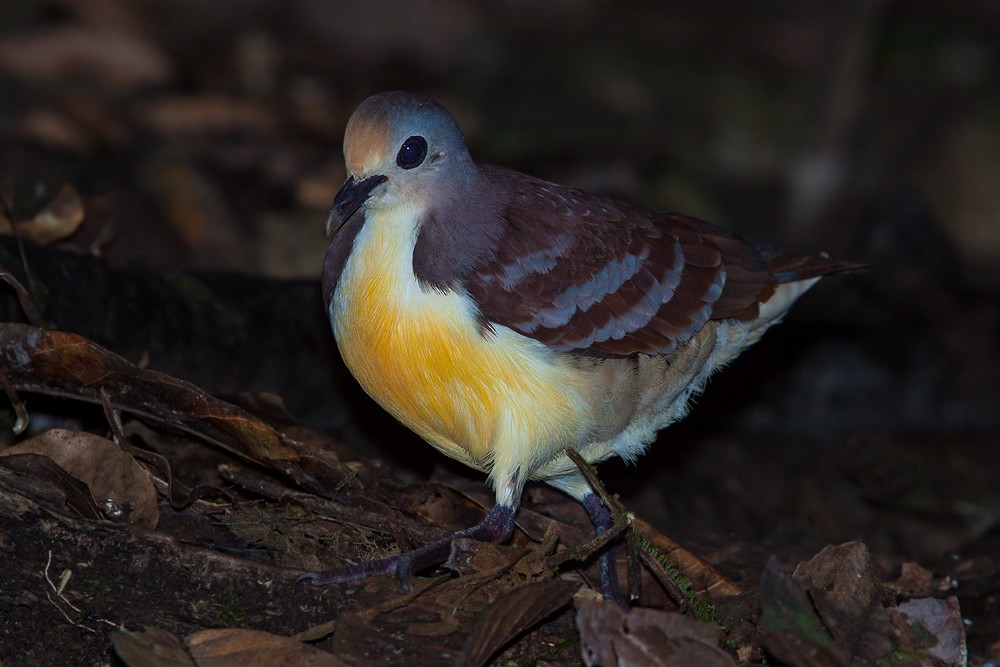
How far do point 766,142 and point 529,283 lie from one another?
297 inches

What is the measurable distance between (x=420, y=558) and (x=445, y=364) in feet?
2.32

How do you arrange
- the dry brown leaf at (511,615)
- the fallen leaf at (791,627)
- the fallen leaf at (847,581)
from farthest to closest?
the fallen leaf at (847,581) → the fallen leaf at (791,627) → the dry brown leaf at (511,615)

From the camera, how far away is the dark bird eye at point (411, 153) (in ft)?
14.5

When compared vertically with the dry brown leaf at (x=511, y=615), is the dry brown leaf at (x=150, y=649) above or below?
below

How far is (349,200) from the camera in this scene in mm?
4324

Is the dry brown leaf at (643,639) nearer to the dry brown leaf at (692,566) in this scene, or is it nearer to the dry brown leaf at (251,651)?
the dry brown leaf at (251,651)

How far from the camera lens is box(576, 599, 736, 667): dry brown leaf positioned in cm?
362

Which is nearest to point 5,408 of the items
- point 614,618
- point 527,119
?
point 614,618

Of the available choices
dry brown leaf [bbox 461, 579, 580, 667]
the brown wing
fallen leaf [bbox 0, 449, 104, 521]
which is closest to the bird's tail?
the brown wing

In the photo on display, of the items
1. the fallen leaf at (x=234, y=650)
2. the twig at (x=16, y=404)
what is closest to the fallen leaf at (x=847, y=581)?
the fallen leaf at (x=234, y=650)

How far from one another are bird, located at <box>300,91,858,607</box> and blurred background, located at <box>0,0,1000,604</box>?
1.22 meters

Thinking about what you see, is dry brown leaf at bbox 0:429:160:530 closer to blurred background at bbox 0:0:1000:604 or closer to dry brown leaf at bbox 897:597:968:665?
blurred background at bbox 0:0:1000:604

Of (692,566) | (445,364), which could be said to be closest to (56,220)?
(445,364)

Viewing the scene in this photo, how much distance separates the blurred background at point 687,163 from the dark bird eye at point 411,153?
1.82m
